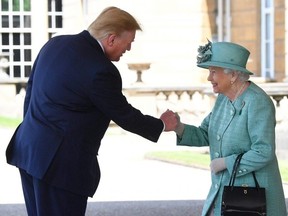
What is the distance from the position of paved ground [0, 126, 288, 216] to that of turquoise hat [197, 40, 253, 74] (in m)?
2.36

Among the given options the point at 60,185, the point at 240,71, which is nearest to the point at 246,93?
the point at 240,71

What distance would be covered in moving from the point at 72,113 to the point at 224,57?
2.89 feet

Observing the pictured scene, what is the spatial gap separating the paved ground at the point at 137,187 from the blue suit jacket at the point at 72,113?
207 centimetres

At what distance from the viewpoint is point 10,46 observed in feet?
108

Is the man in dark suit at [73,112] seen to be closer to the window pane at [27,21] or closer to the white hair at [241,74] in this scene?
the white hair at [241,74]

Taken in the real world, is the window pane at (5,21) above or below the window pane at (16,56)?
above

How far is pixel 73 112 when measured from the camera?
17.3 ft

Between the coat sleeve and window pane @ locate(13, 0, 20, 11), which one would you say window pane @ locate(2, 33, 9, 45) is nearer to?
window pane @ locate(13, 0, 20, 11)

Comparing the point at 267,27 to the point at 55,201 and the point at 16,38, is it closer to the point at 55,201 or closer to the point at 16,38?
the point at 16,38

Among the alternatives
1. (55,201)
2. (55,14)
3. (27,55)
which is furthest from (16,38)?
(55,201)

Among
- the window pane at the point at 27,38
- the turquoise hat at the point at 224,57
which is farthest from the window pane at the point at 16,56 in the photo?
the turquoise hat at the point at 224,57

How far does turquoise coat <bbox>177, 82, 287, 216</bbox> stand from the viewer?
201 inches

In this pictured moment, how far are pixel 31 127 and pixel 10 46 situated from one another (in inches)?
1098

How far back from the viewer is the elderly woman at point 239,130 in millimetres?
5105
